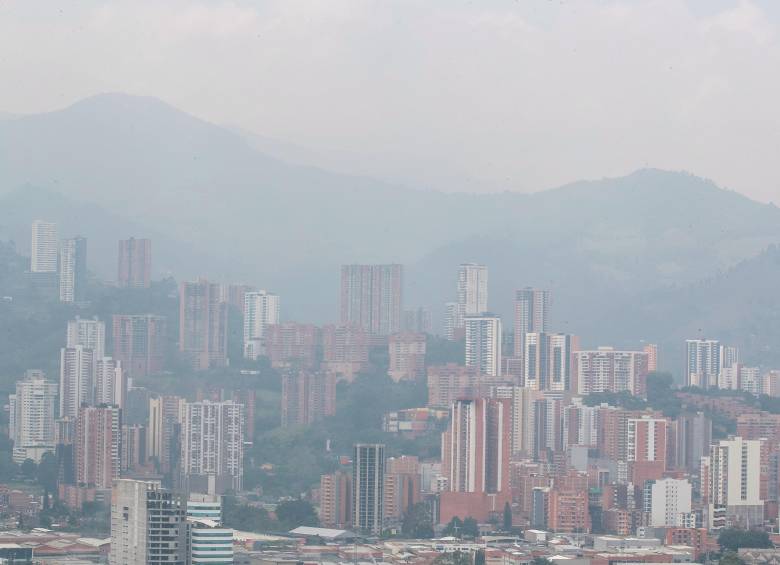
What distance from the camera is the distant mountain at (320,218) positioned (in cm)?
3212

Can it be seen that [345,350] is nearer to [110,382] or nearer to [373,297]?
[373,297]

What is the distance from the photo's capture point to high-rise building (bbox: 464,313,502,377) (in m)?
29.1

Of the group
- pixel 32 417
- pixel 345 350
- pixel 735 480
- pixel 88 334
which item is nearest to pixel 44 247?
pixel 88 334

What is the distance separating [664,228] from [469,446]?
1885 cm

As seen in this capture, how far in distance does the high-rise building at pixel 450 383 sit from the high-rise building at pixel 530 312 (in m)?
1.68

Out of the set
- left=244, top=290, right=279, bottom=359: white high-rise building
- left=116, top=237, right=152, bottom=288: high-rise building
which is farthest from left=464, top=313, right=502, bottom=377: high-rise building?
left=116, top=237, right=152, bottom=288: high-rise building

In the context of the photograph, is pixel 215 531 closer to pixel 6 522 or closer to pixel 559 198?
pixel 6 522

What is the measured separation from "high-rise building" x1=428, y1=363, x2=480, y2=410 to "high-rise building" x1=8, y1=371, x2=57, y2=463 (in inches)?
189

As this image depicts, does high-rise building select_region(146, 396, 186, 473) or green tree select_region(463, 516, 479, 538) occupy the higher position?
high-rise building select_region(146, 396, 186, 473)

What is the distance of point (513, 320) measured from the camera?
31.1 meters

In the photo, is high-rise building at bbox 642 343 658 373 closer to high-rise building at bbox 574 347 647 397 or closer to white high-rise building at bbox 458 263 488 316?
high-rise building at bbox 574 347 647 397

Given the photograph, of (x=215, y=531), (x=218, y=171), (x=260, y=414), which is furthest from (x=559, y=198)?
(x=215, y=531)

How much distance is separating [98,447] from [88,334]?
20.2 ft

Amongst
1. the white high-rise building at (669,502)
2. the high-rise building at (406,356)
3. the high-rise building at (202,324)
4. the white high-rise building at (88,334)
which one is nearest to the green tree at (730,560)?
the white high-rise building at (669,502)
